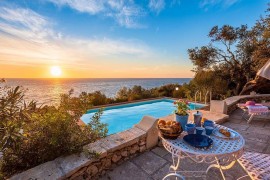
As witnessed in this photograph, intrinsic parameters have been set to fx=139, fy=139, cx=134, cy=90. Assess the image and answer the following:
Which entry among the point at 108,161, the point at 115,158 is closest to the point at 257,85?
the point at 115,158

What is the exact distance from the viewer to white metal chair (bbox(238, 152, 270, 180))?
57.4 inches

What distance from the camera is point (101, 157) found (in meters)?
2.07

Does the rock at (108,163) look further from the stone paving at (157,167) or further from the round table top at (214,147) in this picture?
the round table top at (214,147)

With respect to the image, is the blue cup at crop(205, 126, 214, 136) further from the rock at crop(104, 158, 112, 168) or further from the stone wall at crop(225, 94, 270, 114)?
the stone wall at crop(225, 94, 270, 114)

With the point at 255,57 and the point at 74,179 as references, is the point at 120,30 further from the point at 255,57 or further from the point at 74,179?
the point at 74,179

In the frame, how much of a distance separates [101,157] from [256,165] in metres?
1.97

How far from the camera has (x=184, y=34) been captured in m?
11.0

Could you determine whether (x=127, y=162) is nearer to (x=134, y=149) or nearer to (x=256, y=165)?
(x=134, y=149)

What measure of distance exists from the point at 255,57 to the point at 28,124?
35.8 feet

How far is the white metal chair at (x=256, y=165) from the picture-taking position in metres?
1.46

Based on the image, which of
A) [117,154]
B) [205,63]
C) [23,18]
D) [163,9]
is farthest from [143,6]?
[117,154]

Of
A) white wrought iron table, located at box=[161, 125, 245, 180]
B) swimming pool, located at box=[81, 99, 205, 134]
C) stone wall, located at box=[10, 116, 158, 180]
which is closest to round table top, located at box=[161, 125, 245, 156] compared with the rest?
white wrought iron table, located at box=[161, 125, 245, 180]

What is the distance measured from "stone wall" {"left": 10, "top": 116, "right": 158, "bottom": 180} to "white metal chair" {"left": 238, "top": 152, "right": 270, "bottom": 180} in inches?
57.4

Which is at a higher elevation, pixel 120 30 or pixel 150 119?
pixel 120 30
